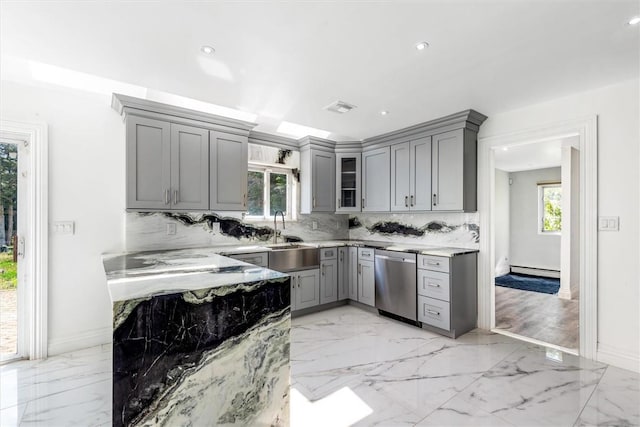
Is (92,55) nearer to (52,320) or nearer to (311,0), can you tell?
(311,0)

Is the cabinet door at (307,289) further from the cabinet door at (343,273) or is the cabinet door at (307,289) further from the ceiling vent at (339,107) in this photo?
the ceiling vent at (339,107)

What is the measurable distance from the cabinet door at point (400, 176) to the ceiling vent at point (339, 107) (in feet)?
3.47

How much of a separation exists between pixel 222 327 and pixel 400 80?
2347 millimetres

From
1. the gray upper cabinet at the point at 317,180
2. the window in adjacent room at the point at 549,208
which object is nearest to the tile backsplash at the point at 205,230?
the gray upper cabinet at the point at 317,180

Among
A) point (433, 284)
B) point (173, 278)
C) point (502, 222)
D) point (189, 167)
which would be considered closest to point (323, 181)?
point (189, 167)

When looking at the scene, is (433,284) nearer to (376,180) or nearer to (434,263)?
(434,263)

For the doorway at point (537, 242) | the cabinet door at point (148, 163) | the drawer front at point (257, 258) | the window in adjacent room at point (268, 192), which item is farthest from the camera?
the window in adjacent room at point (268, 192)

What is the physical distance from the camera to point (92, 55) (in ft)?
7.11

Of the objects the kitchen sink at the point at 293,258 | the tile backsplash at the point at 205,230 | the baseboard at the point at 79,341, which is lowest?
the baseboard at the point at 79,341

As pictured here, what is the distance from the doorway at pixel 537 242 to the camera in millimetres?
3598

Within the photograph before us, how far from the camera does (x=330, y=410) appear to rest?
1986mm

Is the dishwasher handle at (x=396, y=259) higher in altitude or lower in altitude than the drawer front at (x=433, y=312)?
higher

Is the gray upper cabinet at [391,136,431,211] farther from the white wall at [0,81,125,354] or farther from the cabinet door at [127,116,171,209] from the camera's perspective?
the white wall at [0,81,125,354]

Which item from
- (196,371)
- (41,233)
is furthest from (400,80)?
(41,233)
